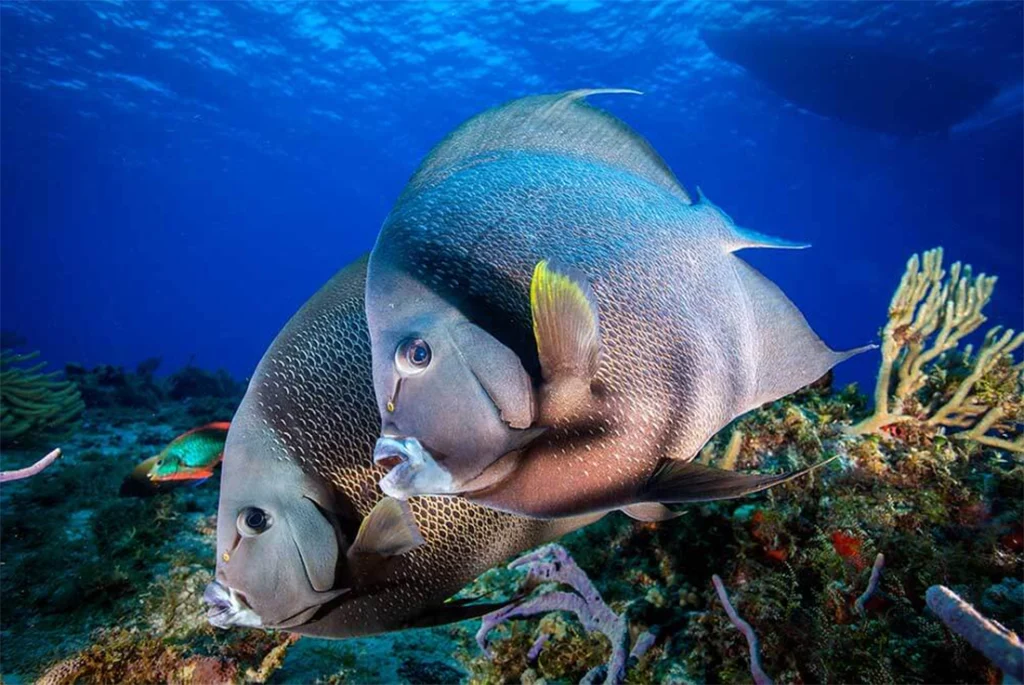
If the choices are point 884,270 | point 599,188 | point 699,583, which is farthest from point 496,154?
point 884,270

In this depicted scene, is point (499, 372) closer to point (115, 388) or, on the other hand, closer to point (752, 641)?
point (752, 641)

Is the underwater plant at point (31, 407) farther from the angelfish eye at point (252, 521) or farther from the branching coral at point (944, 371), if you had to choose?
the branching coral at point (944, 371)

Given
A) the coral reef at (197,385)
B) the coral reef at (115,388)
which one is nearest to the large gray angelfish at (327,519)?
the coral reef at (115,388)

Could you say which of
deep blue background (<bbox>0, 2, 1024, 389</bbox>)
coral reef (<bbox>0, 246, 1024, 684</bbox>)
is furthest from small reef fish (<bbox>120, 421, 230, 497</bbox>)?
deep blue background (<bbox>0, 2, 1024, 389</bbox>)

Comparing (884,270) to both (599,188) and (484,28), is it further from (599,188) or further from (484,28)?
(599,188)

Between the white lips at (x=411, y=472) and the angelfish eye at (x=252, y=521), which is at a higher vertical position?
the white lips at (x=411, y=472)

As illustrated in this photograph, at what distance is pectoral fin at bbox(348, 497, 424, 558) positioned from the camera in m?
0.98

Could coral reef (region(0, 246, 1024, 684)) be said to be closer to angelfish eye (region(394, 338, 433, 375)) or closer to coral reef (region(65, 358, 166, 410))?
angelfish eye (region(394, 338, 433, 375))

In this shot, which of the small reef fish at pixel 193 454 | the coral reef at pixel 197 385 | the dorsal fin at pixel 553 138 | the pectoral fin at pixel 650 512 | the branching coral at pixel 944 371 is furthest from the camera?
the coral reef at pixel 197 385

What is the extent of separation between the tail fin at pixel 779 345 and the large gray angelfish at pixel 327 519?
763mm

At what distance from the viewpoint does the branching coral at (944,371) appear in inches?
137

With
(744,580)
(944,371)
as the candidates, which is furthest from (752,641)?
(944,371)

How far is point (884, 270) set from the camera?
50.7 metres

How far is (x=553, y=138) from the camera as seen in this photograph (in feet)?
4.94
